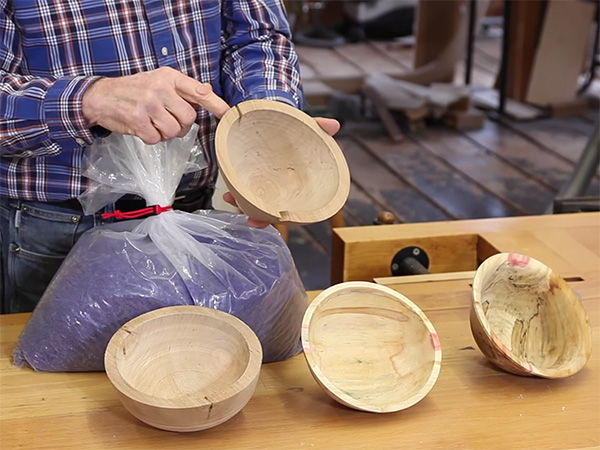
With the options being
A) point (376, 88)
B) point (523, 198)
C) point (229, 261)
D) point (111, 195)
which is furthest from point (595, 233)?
point (376, 88)

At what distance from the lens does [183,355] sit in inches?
39.3

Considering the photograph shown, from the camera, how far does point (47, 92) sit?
106cm

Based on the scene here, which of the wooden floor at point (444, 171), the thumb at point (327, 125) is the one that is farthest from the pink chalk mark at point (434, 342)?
the wooden floor at point (444, 171)

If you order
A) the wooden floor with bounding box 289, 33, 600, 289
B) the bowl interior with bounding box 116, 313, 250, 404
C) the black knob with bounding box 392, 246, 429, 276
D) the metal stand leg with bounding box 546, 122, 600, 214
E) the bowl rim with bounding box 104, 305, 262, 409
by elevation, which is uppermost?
the bowl rim with bounding box 104, 305, 262, 409

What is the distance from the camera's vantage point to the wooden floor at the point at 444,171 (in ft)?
10.4

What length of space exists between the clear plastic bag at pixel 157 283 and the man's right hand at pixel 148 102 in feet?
0.46

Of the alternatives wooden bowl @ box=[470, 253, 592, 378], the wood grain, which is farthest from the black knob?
wooden bowl @ box=[470, 253, 592, 378]

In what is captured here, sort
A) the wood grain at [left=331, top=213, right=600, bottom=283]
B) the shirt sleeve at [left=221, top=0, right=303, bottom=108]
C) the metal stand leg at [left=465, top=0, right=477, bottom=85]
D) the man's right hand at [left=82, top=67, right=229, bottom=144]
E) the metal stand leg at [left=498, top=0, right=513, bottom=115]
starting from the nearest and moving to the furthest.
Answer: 1. the man's right hand at [left=82, top=67, right=229, bottom=144]
2. the shirt sleeve at [left=221, top=0, right=303, bottom=108]
3. the wood grain at [left=331, top=213, right=600, bottom=283]
4. the metal stand leg at [left=498, top=0, right=513, bottom=115]
5. the metal stand leg at [left=465, top=0, right=477, bottom=85]

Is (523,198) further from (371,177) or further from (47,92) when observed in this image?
(47,92)

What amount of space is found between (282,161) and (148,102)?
0.68 ft

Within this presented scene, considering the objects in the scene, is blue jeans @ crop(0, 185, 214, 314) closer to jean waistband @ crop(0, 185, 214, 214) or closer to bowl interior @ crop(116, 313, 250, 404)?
jean waistband @ crop(0, 185, 214, 214)

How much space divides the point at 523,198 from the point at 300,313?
93.4 inches

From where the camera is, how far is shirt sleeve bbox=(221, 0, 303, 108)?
1.26m

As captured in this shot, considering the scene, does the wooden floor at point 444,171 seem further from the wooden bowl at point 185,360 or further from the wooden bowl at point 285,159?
the wooden bowl at point 185,360
